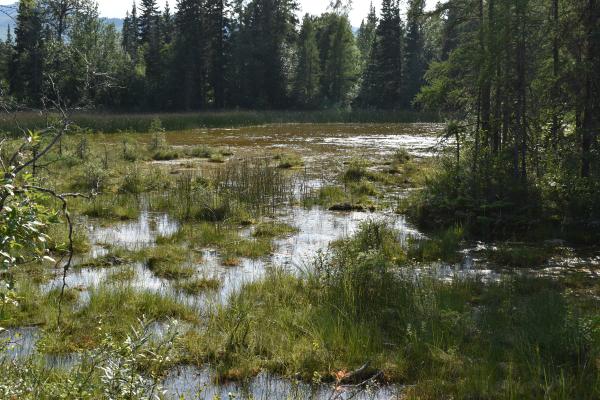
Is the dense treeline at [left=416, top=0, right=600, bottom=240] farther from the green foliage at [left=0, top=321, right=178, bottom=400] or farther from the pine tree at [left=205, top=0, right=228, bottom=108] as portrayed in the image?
the pine tree at [left=205, top=0, right=228, bottom=108]

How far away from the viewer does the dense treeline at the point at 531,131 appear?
11.4 m

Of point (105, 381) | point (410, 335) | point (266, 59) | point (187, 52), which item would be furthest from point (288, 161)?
point (266, 59)

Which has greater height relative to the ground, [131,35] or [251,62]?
[131,35]

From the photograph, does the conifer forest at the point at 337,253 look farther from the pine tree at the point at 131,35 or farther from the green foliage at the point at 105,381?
the pine tree at the point at 131,35

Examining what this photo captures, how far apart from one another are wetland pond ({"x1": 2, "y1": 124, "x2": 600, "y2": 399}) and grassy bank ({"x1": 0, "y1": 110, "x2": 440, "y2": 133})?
15.9m

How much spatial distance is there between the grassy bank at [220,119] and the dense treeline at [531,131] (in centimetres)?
2563

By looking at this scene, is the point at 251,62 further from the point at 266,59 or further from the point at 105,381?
the point at 105,381

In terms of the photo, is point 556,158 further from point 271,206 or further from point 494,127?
point 271,206

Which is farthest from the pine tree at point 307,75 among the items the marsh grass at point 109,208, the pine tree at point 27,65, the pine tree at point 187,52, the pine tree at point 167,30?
the marsh grass at point 109,208

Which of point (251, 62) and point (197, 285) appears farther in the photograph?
point (251, 62)

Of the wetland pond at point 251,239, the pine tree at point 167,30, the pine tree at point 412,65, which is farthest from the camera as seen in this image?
the pine tree at point 167,30

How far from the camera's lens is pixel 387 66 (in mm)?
61812

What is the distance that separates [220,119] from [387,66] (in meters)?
23.2

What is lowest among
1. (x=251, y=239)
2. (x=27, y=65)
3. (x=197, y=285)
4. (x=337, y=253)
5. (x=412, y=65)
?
(x=197, y=285)
